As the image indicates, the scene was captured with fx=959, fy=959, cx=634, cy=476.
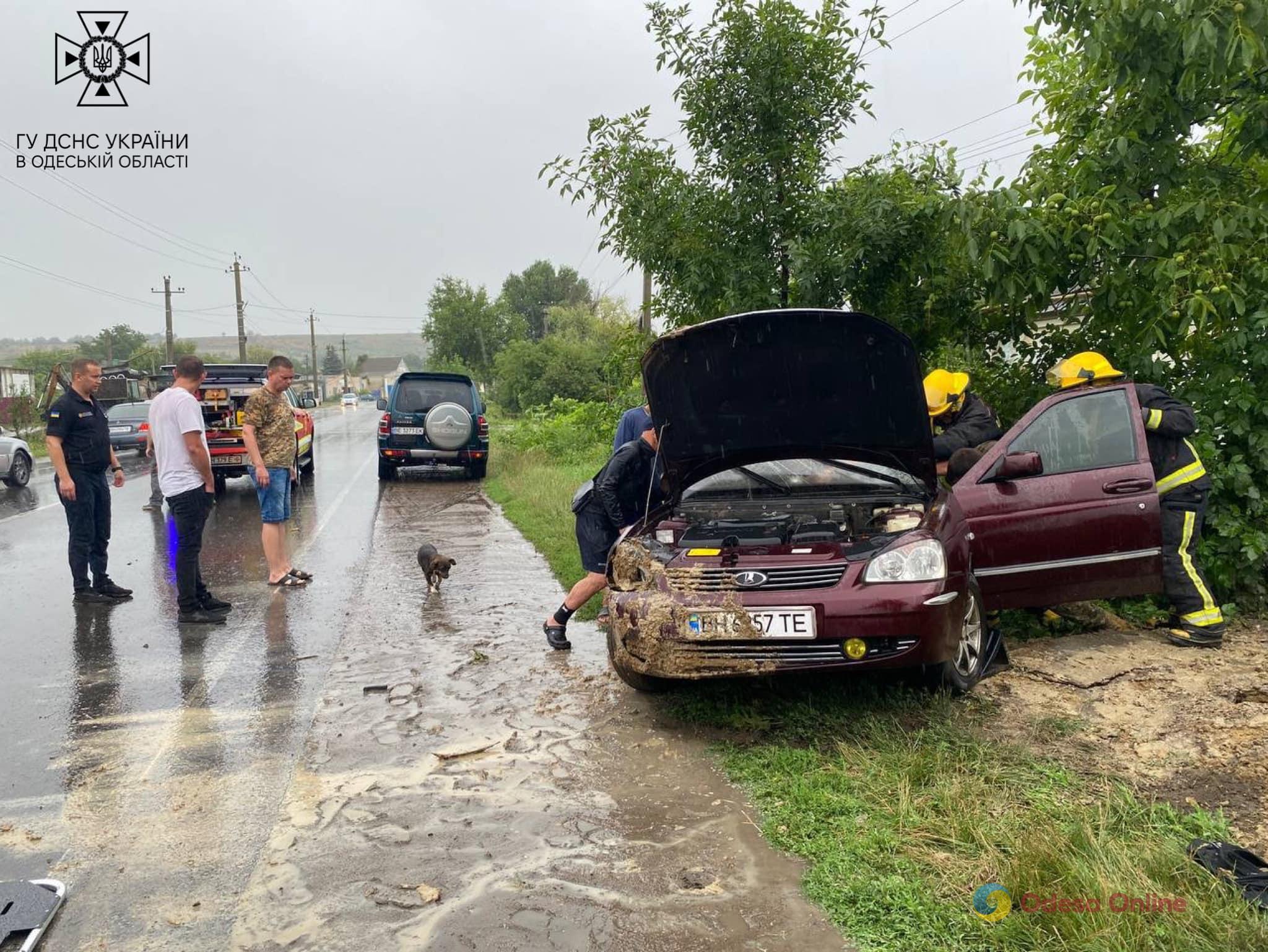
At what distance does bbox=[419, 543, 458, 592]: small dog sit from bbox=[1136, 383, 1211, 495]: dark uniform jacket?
17.1 feet

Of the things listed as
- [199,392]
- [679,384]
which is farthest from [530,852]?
[199,392]

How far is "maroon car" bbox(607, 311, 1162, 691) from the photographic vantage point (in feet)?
14.5

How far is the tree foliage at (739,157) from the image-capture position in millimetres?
7480

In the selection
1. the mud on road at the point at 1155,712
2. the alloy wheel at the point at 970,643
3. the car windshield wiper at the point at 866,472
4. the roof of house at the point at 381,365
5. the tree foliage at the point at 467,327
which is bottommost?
the mud on road at the point at 1155,712

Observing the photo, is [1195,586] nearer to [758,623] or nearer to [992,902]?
[758,623]

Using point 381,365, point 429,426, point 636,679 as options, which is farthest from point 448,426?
point 381,365

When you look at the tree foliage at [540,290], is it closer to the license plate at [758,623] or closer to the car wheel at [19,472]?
the car wheel at [19,472]

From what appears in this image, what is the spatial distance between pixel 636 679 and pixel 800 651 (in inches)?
42.1

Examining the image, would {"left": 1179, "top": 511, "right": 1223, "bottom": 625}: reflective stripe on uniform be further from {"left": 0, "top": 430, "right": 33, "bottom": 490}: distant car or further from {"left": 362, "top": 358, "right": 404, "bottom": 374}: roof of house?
{"left": 362, "top": 358, "right": 404, "bottom": 374}: roof of house


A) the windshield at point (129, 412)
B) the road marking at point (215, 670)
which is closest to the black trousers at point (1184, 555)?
the road marking at point (215, 670)

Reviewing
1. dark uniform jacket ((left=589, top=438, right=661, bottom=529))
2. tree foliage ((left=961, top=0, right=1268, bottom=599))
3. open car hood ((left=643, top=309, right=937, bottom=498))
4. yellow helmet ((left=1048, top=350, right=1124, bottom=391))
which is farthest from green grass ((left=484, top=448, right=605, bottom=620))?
tree foliage ((left=961, top=0, right=1268, bottom=599))

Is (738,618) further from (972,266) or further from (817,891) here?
(972,266)

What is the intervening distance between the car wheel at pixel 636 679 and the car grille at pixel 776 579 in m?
0.60

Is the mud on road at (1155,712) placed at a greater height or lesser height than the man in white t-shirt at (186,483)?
lesser
